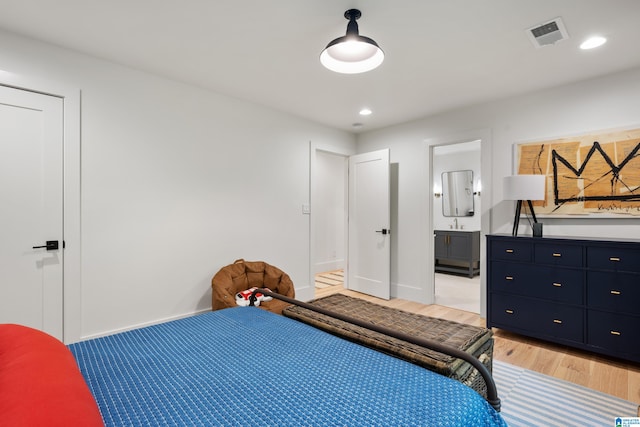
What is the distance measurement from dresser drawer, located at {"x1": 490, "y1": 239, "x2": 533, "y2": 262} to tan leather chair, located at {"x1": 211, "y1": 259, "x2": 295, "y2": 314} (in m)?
2.16

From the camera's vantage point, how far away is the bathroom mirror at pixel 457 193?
604 centimetres

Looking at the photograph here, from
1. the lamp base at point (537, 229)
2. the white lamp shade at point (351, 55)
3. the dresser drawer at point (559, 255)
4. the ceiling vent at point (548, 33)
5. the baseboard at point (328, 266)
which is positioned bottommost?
the baseboard at point (328, 266)

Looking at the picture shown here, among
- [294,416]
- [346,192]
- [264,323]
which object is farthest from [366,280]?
[294,416]

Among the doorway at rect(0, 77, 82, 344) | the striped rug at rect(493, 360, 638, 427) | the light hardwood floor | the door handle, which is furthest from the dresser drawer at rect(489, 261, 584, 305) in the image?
the door handle

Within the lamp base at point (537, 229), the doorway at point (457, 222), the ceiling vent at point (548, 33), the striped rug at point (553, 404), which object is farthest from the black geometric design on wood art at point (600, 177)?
the doorway at point (457, 222)

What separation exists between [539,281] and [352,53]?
2635 millimetres

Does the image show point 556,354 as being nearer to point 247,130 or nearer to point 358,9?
point 358,9

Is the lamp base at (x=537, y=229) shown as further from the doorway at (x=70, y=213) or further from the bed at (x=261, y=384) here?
the doorway at (x=70, y=213)

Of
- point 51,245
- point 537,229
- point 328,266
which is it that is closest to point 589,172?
point 537,229

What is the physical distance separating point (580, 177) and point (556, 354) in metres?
1.65

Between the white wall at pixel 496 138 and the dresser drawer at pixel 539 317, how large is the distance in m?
0.75

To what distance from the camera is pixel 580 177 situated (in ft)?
9.70

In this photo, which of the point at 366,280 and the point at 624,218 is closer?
the point at 624,218

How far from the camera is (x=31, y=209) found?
2318 millimetres
